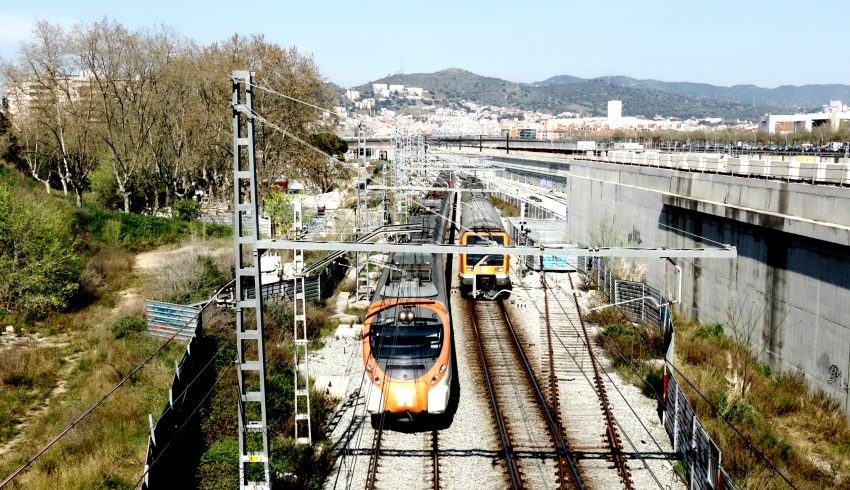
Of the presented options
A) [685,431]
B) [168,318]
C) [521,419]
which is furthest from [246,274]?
[168,318]

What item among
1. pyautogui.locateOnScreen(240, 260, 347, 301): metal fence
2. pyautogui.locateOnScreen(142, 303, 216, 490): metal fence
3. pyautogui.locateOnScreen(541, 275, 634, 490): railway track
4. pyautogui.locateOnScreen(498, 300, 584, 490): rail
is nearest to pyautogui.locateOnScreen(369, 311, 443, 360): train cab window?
pyautogui.locateOnScreen(498, 300, 584, 490): rail

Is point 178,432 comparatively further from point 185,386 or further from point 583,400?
point 583,400

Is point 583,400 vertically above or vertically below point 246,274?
below

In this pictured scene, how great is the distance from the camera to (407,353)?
44.0 ft

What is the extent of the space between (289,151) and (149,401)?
118 feet

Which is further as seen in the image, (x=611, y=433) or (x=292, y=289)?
(x=292, y=289)

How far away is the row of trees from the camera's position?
42.4 metres

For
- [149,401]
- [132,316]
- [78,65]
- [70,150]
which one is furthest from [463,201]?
[70,150]

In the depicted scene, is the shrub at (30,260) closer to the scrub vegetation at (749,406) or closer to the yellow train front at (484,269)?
the yellow train front at (484,269)

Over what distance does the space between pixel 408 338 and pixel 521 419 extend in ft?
10.4

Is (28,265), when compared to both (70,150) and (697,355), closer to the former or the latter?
(697,355)

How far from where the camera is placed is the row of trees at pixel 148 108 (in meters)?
42.4

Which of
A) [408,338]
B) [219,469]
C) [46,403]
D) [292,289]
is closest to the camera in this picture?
[219,469]

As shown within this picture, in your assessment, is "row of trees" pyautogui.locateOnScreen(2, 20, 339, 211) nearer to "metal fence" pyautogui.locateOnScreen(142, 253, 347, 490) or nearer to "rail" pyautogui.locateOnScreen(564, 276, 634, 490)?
"metal fence" pyautogui.locateOnScreen(142, 253, 347, 490)
